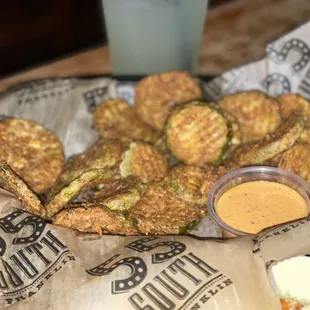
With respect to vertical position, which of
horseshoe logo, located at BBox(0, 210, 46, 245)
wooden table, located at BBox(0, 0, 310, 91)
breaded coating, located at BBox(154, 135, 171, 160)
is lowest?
wooden table, located at BBox(0, 0, 310, 91)

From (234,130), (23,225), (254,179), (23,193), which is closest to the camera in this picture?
(23,225)

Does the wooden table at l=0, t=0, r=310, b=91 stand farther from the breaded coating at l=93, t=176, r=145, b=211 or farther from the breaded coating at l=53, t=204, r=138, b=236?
the breaded coating at l=53, t=204, r=138, b=236

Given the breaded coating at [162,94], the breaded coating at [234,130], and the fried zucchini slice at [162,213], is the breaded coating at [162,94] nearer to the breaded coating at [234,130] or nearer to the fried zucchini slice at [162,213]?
the breaded coating at [234,130]

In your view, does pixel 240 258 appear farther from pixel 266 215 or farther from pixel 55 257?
pixel 55 257

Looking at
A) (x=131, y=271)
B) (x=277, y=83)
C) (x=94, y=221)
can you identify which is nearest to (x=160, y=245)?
(x=131, y=271)

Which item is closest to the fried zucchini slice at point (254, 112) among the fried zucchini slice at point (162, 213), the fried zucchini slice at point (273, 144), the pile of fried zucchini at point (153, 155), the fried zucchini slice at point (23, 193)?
the pile of fried zucchini at point (153, 155)

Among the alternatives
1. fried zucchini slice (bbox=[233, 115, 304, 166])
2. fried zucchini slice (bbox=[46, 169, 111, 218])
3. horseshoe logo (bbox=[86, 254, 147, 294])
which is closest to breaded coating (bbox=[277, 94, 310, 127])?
fried zucchini slice (bbox=[233, 115, 304, 166])

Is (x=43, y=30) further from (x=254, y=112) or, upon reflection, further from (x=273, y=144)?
(x=273, y=144)
